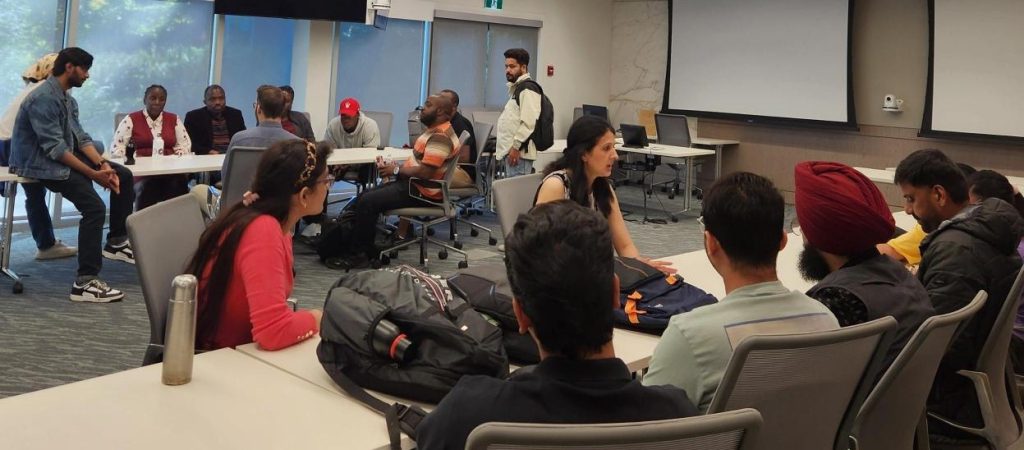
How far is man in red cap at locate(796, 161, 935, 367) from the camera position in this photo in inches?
85.4

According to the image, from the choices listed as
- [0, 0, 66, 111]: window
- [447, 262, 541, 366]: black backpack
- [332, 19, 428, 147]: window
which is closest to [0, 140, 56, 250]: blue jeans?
[0, 0, 66, 111]: window

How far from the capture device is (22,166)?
5082mm

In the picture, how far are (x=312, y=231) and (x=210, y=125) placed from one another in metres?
1.20

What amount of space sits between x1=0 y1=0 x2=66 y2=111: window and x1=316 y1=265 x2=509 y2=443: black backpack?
5.86 metres

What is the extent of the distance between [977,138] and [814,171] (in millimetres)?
7645

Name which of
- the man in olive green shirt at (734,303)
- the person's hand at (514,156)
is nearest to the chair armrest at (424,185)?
the person's hand at (514,156)

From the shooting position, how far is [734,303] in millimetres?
1871

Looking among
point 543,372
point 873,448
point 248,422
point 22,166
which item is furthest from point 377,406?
point 22,166

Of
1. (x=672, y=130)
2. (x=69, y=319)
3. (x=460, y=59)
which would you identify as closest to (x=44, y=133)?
(x=69, y=319)

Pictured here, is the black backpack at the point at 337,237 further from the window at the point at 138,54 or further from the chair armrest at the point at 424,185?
the window at the point at 138,54

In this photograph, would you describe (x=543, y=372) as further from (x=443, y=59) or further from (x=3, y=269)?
(x=443, y=59)

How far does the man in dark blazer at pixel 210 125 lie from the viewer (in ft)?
23.4

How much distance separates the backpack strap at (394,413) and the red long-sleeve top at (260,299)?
372 mm

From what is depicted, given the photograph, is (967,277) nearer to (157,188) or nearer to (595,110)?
(157,188)
